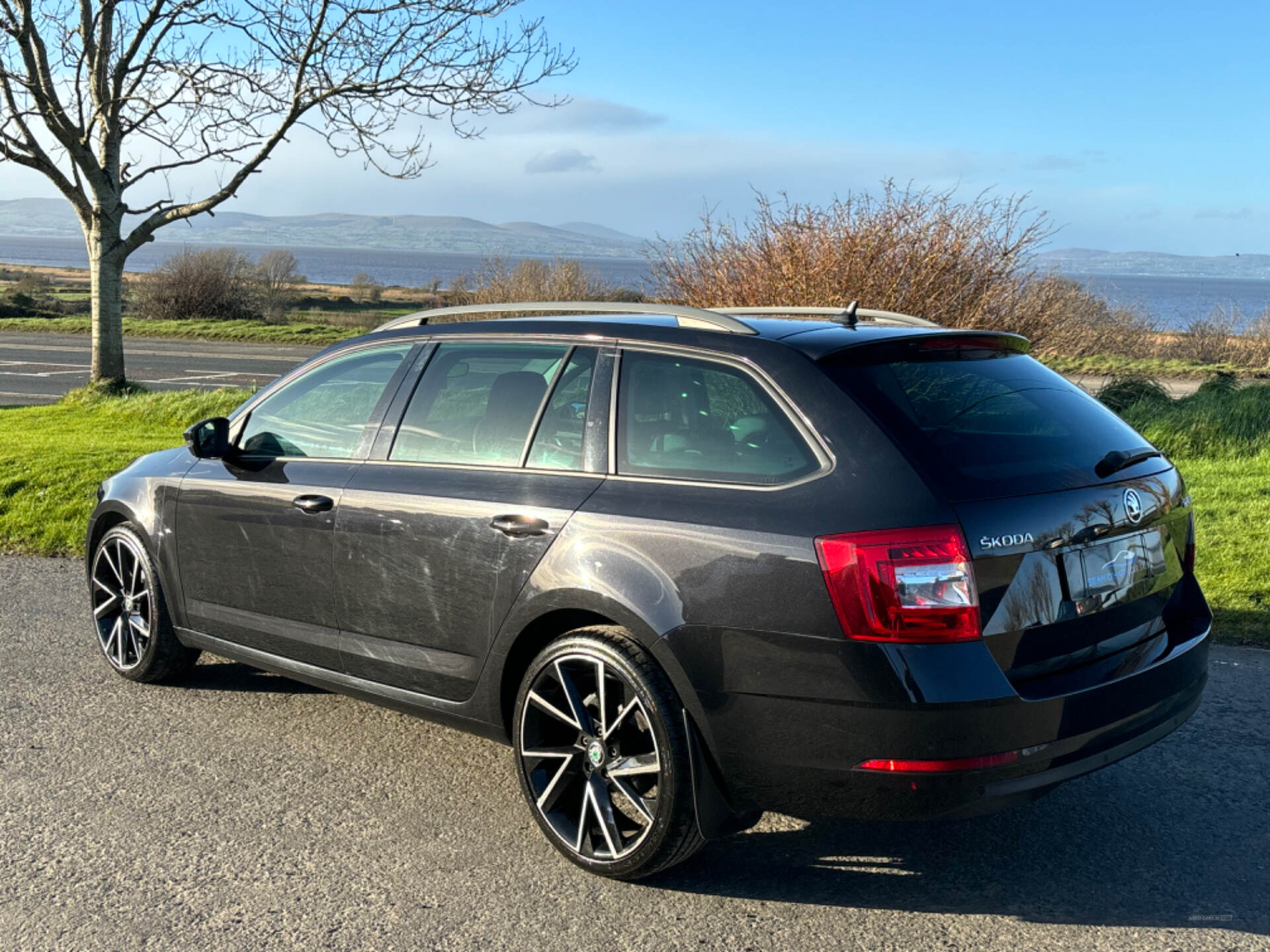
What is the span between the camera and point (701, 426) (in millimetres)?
3631

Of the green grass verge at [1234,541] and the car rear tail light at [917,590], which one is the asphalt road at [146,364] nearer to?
the green grass verge at [1234,541]

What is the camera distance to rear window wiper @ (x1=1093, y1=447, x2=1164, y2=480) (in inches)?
136

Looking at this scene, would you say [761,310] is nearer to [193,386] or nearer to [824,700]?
[824,700]

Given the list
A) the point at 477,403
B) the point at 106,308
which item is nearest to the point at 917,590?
the point at 477,403

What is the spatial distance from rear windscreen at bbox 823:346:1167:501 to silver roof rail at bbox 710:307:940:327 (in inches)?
16.5

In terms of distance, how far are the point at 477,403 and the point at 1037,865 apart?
2414 millimetres

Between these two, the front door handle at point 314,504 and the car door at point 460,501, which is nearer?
the car door at point 460,501

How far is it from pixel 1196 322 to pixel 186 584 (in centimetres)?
2765

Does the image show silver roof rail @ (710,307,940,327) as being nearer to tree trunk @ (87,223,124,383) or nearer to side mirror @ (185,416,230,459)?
side mirror @ (185,416,230,459)

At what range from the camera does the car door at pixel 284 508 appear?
14.7ft

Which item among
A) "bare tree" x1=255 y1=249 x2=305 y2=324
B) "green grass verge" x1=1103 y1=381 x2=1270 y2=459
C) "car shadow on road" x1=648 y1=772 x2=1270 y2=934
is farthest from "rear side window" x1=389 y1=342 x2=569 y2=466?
"bare tree" x1=255 y1=249 x2=305 y2=324

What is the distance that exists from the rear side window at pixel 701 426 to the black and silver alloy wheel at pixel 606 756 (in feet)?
1.85

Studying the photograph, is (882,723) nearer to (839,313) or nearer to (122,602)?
(839,313)

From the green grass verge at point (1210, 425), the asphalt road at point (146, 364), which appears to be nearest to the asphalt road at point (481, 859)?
the green grass verge at point (1210, 425)
